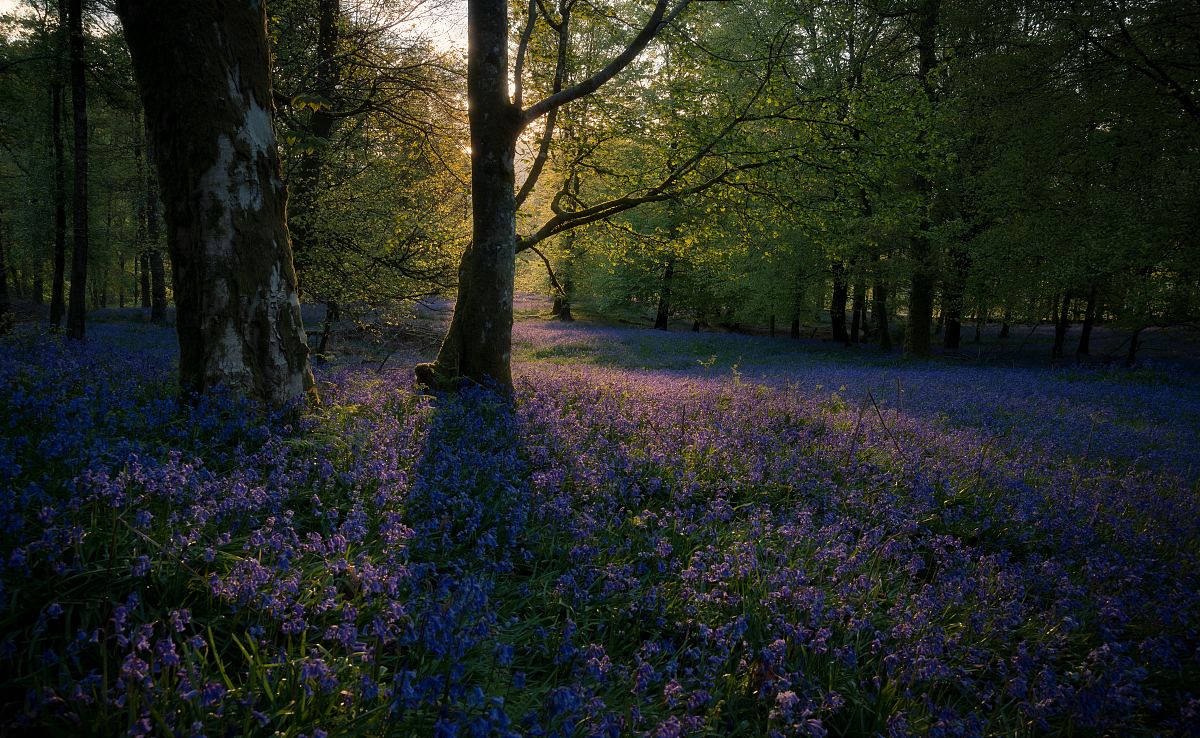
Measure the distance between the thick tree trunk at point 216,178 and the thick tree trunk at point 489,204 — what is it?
2.58 metres

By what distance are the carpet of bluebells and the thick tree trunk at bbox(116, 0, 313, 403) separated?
1.89 feet

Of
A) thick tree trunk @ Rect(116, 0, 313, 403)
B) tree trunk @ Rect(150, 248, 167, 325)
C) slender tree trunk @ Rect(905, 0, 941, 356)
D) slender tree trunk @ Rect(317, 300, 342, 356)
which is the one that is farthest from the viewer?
tree trunk @ Rect(150, 248, 167, 325)

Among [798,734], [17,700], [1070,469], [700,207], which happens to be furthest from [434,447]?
[1070,469]

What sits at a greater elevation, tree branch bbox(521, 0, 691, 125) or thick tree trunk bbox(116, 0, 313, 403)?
tree branch bbox(521, 0, 691, 125)

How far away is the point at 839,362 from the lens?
18.9 meters

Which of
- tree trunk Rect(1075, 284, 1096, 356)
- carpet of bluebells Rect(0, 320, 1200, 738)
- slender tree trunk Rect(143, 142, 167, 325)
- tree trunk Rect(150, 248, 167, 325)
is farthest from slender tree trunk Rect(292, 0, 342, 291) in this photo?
tree trunk Rect(1075, 284, 1096, 356)

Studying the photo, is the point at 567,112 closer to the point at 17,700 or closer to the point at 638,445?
the point at 638,445

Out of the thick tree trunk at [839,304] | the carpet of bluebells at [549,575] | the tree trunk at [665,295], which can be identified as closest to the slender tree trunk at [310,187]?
the carpet of bluebells at [549,575]

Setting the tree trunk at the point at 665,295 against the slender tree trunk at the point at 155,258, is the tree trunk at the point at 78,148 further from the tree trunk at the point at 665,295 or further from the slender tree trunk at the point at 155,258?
the tree trunk at the point at 665,295

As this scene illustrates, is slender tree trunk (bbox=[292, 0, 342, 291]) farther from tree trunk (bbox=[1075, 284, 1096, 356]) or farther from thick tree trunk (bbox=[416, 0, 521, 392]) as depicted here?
tree trunk (bbox=[1075, 284, 1096, 356])

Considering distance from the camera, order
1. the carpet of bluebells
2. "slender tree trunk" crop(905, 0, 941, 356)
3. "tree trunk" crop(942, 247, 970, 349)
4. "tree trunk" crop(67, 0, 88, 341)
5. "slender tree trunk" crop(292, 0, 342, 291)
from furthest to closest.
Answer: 1. "tree trunk" crop(942, 247, 970, 349)
2. "slender tree trunk" crop(905, 0, 941, 356)
3. "tree trunk" crop(67, 0, 88, 341)
4. "slender tree trunk" crop(292, 0, 342, 291)
5. the carpet of bluebells

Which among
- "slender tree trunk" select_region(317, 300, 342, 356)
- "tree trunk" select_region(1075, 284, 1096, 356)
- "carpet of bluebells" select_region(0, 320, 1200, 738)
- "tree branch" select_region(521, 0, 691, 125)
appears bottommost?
"carpet of bluebells" select_region(0, 320, 1200, 738)

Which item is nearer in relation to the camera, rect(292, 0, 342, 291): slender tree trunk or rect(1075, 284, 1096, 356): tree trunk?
rect(292, 0, 342, 291): slender tree trunk

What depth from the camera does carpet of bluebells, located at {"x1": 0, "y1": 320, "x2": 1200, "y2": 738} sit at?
198 cm
